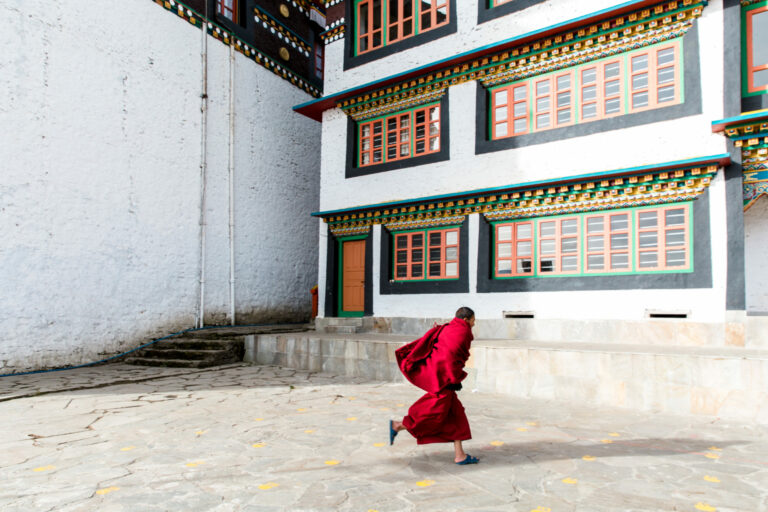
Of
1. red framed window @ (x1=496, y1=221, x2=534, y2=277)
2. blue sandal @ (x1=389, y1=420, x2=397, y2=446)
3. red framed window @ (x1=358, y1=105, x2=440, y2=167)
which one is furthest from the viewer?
red framed window @ (x1=358, y1=105, x2=440, y2=167)

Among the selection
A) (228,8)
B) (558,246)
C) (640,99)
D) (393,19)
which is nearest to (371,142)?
(393,19)

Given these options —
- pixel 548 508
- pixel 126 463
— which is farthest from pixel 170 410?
pixel 548 508

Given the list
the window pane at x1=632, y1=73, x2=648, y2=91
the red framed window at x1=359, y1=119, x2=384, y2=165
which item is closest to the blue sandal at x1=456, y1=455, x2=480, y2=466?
the window pane at x1=632, y1=73, x2=648, y2=91

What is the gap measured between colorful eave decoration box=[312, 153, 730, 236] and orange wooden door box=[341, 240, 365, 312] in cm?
45

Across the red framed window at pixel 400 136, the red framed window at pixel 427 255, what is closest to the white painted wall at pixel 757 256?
the red framed window at pixel 427 255

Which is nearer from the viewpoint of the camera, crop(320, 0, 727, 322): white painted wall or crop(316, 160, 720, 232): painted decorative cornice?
crop(320, 0, 727, 322): white painted wall

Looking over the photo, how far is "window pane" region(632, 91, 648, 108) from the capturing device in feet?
28.0

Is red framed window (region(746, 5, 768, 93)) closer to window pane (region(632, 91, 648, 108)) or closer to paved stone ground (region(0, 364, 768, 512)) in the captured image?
window pane (region(632, 91, 648, 108))

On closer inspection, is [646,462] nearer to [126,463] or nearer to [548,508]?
[548,508]

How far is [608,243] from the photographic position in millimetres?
8680

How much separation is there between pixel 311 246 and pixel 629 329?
29.4ft

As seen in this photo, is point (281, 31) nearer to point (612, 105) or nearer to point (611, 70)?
point (611, 70)

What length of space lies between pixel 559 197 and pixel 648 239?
1.58 m

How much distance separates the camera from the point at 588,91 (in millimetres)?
9062
